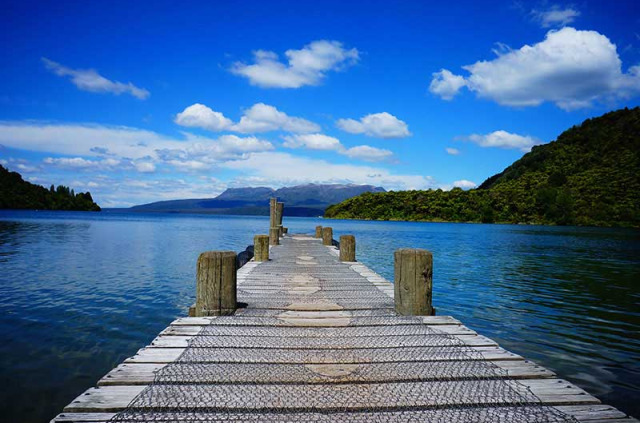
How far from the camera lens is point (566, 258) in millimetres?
26484

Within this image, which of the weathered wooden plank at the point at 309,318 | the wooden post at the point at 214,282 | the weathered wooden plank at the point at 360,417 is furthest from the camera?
the wooden post at the point at 214,282

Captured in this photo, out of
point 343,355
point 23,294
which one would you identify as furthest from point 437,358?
point 23,294

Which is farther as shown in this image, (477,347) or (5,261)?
(5,261)

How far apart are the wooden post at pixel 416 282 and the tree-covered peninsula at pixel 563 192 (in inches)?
3482

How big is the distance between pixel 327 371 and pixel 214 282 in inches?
109

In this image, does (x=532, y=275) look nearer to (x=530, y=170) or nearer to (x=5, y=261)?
(x=5, y=261)

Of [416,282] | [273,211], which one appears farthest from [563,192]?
[416,282]

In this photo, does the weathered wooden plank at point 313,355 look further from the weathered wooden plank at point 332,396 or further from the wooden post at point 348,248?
the wooden post at point 348,248

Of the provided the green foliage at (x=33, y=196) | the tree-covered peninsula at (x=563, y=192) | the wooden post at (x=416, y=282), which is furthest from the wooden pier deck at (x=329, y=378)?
the green foliage at (x=33, y=196)

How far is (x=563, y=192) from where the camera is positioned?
279ft

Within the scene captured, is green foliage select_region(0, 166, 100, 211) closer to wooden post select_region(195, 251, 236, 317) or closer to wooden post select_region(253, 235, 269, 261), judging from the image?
wooden post select_region(253, 235, 269, 261)

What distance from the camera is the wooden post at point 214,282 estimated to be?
6094 millimetres

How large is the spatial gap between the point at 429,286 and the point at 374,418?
3.55 meters

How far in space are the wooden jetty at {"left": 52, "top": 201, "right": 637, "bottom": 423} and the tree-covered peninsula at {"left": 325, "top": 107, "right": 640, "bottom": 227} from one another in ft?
294
